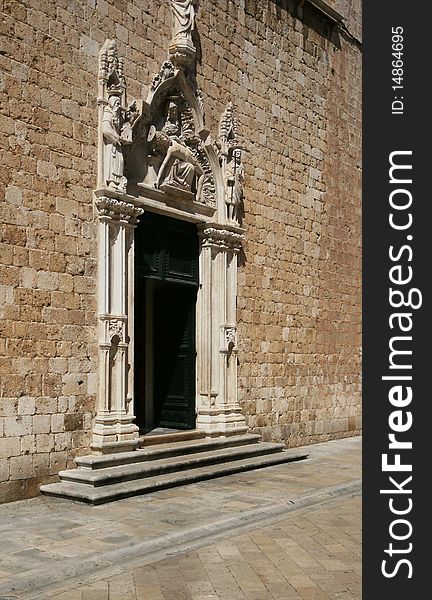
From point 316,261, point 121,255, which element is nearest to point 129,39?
point 121,255

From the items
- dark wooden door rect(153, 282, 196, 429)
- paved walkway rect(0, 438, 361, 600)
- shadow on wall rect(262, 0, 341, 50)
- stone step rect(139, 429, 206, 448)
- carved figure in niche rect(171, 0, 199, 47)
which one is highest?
shadow on wall rect(262, 0, 341, 50)

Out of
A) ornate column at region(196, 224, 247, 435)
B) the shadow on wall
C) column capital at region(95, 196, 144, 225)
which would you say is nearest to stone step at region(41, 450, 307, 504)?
ornate column at region(196, 224, 247, 435)

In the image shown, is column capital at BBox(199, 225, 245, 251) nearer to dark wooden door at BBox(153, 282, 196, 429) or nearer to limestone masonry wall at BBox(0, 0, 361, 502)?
limestone masonry wall at BBox(0, 0, 361, 502)

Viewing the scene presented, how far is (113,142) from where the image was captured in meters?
8.05

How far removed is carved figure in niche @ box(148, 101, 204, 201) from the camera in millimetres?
8938

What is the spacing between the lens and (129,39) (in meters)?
8.57

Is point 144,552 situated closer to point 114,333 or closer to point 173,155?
point 114,333

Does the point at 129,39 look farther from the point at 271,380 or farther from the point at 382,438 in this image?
the point at 382,438

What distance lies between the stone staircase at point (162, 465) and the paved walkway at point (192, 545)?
15cm

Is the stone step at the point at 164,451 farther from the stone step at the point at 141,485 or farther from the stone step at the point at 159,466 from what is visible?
the stone step at the point at 141,485

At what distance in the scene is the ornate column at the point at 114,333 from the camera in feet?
25.9

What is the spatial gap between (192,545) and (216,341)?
4443 mm

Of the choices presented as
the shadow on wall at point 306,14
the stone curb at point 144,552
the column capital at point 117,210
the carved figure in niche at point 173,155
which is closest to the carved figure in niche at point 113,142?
the column capital at point 117,210

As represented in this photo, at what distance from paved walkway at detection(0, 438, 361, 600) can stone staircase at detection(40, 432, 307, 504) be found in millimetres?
155
